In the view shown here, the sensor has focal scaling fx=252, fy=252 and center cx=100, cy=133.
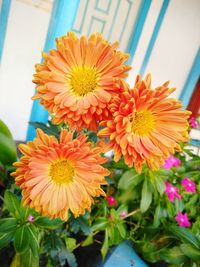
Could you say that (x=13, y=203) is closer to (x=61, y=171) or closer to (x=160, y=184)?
(x=61, y=171)

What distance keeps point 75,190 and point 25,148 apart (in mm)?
128

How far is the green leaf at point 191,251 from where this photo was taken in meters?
0.93

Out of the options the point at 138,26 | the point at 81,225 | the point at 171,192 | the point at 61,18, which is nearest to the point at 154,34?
the point at 138,26

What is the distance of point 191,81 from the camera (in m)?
2.24

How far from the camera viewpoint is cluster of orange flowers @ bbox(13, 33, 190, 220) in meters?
0.44

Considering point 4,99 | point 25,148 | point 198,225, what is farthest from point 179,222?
point 4,99

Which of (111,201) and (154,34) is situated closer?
(111,201)

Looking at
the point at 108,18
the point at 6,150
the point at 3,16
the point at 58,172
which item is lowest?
the point at 6,150

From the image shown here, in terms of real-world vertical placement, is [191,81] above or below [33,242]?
above

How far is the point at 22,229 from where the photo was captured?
2.32 feet

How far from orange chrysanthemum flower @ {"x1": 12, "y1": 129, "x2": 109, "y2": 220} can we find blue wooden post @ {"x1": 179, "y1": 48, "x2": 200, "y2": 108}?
198cm

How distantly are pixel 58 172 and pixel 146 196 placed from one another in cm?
65

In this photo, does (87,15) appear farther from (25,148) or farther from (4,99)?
(25,148)

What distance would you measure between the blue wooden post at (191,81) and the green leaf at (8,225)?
1.93 m
